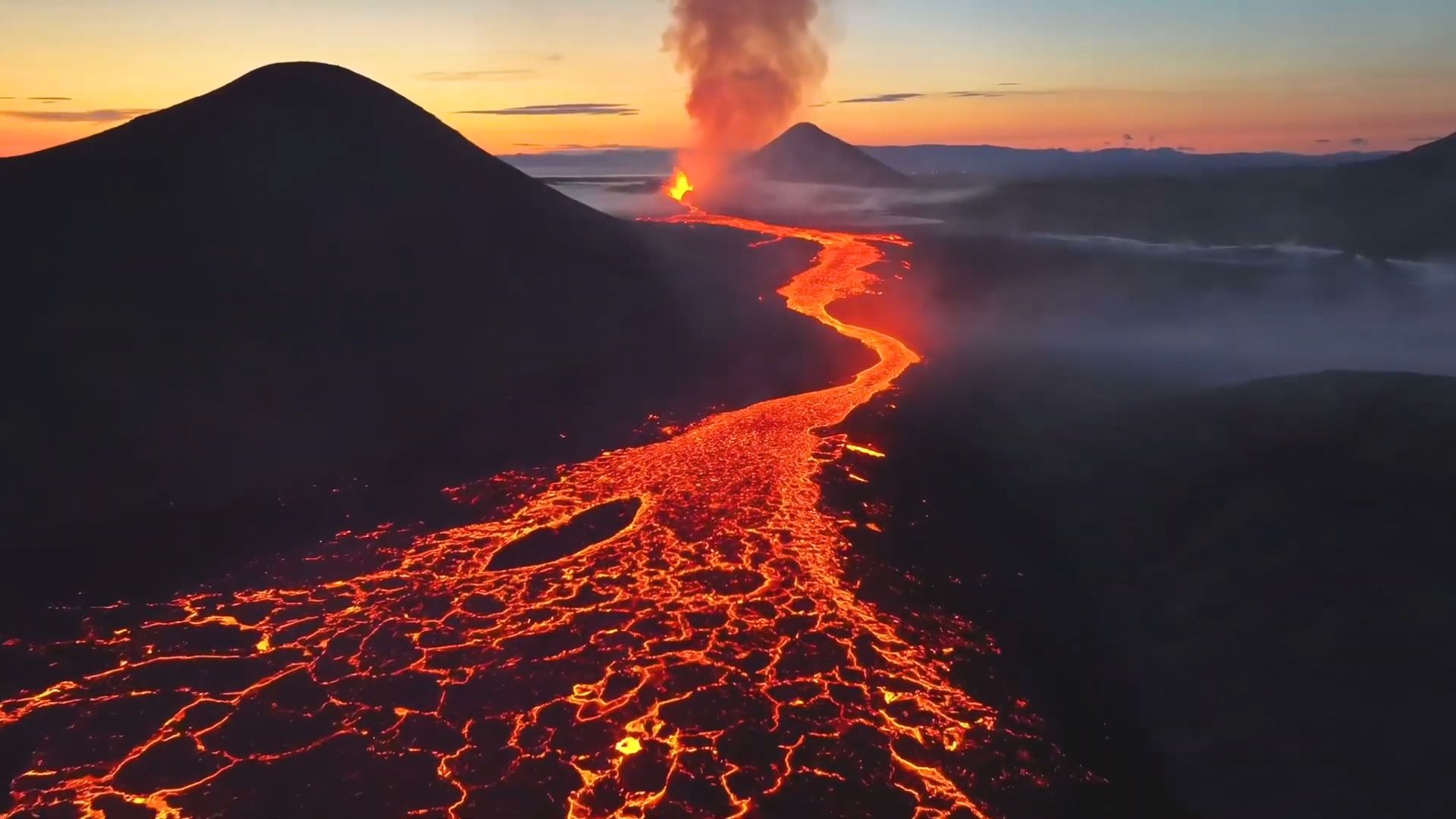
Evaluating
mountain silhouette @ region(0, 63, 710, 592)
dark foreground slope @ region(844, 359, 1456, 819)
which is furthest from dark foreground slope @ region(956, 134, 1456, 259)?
mountain silhouette @ region(0, 63, 710, 592)

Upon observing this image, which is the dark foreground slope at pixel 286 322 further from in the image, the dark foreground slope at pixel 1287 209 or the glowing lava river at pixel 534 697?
the dark foreground slope at pixel 1287 209

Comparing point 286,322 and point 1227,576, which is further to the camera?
point 286,322

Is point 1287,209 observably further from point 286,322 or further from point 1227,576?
point 286,322

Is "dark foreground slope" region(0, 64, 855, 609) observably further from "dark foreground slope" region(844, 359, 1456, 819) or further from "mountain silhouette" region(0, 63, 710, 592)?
"dark foreground slope" region(844, 359, 1456, 819)

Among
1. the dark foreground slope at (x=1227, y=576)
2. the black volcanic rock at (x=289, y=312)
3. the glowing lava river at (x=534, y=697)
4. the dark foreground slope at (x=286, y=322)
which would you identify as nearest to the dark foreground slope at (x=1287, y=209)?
the dark foreground slope at (x=1227, y=576)

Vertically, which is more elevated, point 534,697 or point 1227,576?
point 1227,576

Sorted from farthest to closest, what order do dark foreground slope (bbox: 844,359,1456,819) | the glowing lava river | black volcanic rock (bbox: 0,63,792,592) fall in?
black volcanic rock (bbox: 0,63,792,592)
dark foreground slope (bbox: 844,359,1456,819)
the glowing lava river

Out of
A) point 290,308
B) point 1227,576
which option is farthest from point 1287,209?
point 290,308
